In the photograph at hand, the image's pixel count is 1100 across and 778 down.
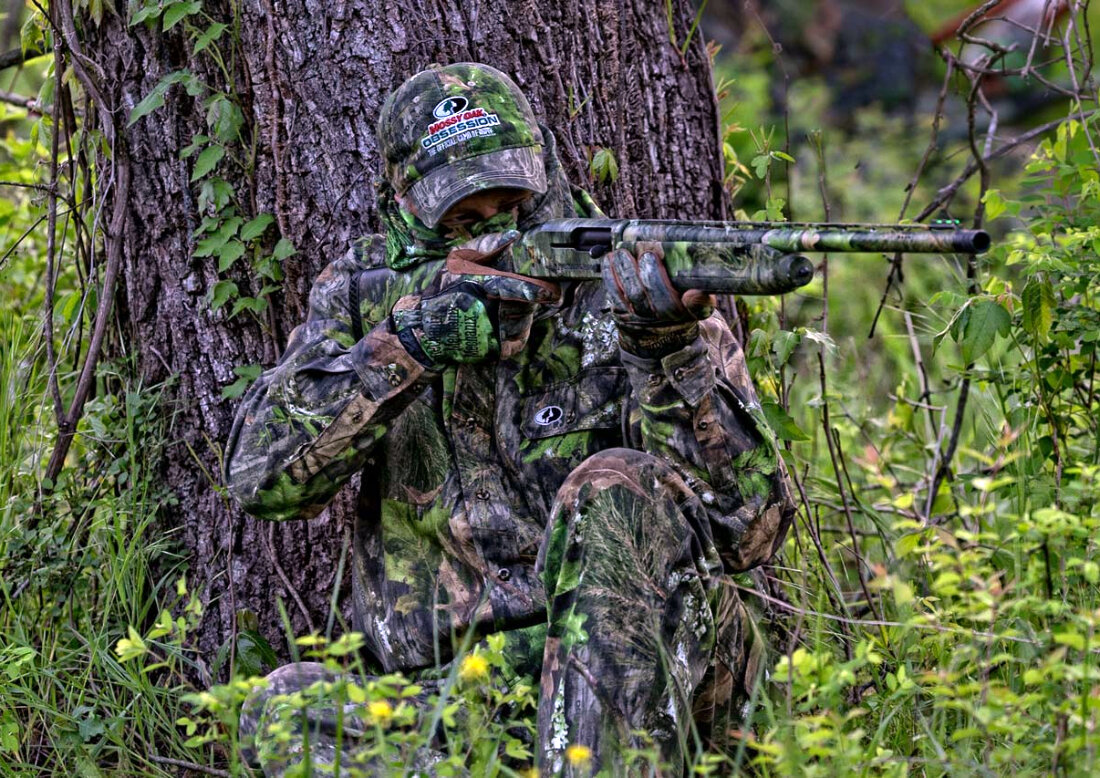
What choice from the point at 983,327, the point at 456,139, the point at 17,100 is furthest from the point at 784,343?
the point at 17,100

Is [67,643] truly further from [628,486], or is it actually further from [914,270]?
[914,270]

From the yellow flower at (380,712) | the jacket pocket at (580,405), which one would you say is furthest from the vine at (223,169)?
the yellow flower at (380,712)

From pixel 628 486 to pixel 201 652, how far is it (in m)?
1.70

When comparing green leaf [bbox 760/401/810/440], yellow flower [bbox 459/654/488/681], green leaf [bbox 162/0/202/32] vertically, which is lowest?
yellow flower [bbox 459/654/488/681]

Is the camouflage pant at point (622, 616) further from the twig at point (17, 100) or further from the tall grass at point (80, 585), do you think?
the twig at point (17, 100)

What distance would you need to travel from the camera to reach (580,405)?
3.10 metres

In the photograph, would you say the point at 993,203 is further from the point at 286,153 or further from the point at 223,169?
the point at 223,169

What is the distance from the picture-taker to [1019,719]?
242cm

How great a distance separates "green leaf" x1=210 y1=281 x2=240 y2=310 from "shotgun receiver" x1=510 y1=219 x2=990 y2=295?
119cm

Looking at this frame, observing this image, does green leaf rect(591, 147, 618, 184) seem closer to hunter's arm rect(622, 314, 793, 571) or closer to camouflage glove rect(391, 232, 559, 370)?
camouflage glove rect(391, 232, 559, 370)

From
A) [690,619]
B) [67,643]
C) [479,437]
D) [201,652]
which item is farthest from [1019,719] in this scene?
[67,643]

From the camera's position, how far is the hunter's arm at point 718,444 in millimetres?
2812

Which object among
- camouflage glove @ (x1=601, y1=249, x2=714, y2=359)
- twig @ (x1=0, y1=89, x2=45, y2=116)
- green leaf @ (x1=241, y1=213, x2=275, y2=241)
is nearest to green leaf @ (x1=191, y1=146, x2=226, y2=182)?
green leaf @ (x1=241, y1=213, x2=275, y2=241)

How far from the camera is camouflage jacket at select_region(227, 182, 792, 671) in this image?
3.01 m
